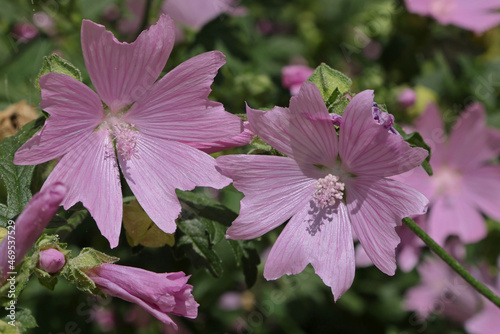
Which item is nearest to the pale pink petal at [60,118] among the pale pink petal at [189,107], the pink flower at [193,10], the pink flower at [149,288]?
the pale pink petal at [189,107]

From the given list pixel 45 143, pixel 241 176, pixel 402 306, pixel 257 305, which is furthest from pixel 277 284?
pixel 45 143

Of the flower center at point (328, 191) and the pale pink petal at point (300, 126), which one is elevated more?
the pale pink petal at point (300, 126)

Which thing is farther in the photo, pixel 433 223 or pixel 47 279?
pixel 433 223

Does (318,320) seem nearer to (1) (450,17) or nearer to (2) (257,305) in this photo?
(2) (257,305)

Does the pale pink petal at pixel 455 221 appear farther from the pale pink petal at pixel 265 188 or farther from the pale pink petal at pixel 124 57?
the pale pink petal at pixel 124 57

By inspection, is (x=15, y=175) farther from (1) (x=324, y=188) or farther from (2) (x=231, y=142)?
(1) (x=324, y=188)

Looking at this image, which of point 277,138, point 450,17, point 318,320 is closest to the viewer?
point 277,138
